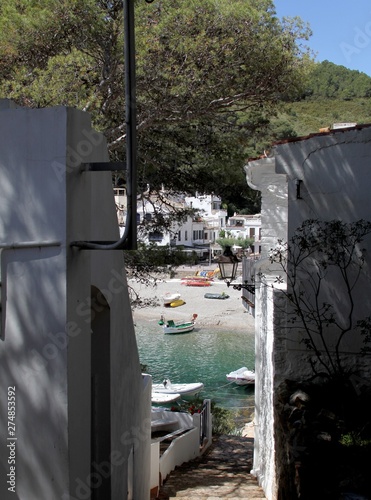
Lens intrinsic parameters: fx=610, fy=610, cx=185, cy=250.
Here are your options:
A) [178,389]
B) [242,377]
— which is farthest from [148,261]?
[242,377]

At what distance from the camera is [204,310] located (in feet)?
142

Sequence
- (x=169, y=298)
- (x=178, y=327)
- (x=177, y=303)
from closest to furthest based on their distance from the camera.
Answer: (x=178, y=327)
(x=177, y=303)
(x=169, y=298)

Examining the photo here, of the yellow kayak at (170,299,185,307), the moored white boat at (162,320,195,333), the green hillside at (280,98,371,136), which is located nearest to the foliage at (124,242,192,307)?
the green hillside at (280,98,371,136)

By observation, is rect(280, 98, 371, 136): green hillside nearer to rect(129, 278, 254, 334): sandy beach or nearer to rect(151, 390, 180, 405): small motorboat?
rect(129, 278, 254, 334): sandy beach

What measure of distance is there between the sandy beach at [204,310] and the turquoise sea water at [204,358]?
117cm

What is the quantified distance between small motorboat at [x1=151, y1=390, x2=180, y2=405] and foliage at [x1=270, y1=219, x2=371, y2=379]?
15.3 metres

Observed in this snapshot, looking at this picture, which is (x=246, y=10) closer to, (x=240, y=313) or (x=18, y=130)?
(x=18, y=130)

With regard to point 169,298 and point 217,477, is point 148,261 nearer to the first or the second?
point 217,477

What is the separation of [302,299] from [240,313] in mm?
33557

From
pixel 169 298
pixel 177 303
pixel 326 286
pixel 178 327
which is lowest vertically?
pixel 178 327

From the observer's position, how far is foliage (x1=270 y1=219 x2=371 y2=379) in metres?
8.21

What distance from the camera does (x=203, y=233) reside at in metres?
56.5

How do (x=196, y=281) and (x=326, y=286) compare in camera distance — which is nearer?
(x=326, y=286)

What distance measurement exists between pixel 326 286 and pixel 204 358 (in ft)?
82.7
